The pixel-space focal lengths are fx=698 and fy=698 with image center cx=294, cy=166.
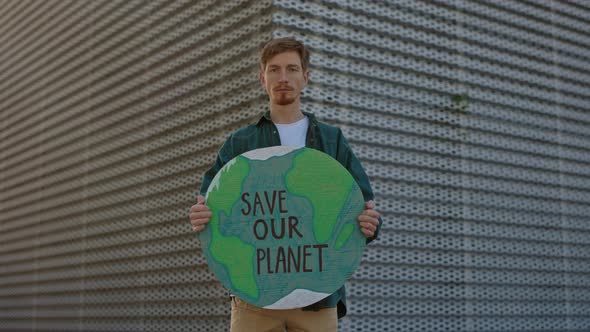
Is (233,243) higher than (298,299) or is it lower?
higher

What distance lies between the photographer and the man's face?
2.17m

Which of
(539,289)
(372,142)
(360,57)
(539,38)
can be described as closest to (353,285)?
(372,142)

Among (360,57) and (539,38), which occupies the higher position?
(539,38)

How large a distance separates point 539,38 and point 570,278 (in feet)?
8.49

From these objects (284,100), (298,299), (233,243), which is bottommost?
(298,299)

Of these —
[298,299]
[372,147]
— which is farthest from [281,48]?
[372,147]

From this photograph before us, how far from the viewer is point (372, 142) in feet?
19.7

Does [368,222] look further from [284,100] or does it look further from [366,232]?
[284,100]

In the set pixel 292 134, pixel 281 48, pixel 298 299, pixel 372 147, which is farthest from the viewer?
pixel 372 147

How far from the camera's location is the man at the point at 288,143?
2139 mm

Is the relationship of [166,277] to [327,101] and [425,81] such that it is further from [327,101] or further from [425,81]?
[425,81]

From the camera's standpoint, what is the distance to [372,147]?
601 cm

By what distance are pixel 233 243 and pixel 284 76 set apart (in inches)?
21.2

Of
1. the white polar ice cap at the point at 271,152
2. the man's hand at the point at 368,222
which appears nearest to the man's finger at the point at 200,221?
the white polar ice cap at the point at 271,152
